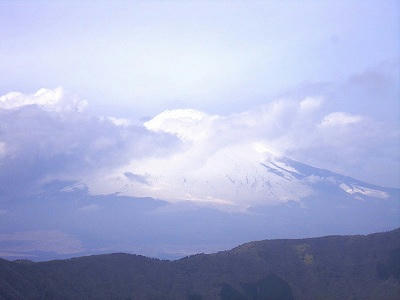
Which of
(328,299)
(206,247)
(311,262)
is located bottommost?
(328,299)

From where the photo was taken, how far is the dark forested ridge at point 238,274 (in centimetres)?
5066

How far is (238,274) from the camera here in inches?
2281

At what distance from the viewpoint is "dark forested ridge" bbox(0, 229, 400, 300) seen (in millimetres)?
50656

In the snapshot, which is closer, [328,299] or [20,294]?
[20,294]

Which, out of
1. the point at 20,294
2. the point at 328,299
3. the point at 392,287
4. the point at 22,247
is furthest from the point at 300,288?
the point at 22,247

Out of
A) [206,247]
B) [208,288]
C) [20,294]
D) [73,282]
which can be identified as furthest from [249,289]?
[206,247]

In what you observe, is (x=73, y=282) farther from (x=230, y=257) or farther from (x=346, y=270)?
(x=346, y=270)

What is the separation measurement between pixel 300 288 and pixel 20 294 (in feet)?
87.0

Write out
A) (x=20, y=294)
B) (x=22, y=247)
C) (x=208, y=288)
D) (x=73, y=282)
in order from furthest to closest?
(x=22, y=247) < (x=208, y=288) < (x=73, y=282) < (x=20, y=294)

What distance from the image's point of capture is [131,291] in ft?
171

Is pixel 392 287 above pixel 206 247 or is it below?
below

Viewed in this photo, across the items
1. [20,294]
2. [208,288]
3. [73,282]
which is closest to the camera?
[20,294]

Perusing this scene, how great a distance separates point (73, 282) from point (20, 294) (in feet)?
25.2

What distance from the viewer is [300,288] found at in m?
→ 56.3
